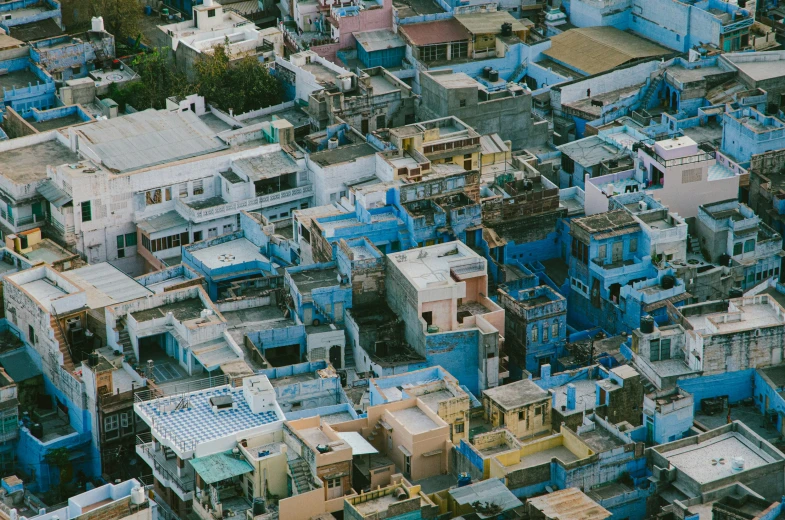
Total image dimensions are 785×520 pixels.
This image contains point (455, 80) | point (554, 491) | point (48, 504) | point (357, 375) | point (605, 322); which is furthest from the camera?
point (455, 80)

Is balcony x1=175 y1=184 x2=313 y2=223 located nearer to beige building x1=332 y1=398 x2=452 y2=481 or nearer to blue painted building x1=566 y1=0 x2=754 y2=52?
beige building x1=332 y1=398 x2=452 y2=481

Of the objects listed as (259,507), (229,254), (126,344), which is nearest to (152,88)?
(229,254)

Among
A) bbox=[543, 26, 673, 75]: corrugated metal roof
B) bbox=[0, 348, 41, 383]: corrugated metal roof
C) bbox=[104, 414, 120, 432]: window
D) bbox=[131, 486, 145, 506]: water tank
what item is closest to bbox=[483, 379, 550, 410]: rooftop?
bbox=[131, 486, 145, 506]: water tank

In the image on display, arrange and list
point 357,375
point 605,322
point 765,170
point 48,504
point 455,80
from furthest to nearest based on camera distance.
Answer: point 455,80 < point 765,170 < point 605,322 < point 357,375 < point 48,504

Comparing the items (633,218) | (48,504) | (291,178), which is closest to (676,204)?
(633,218)

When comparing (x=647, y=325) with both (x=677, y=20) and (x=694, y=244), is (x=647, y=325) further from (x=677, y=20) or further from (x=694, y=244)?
(x=677, y=20)

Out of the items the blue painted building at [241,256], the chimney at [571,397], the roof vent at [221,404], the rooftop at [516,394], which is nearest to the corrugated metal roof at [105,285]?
the blue painted building at [241,256]

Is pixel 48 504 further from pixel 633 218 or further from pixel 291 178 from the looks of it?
pixel 633 218
